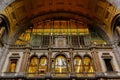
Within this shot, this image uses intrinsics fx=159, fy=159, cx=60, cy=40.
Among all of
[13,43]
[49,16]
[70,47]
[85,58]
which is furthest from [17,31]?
[85,58]

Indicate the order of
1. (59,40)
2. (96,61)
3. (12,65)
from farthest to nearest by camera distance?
(59,40) < (12,65) < (96,61)

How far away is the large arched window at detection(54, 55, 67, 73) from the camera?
18772mm

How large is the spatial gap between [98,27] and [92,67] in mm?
8024

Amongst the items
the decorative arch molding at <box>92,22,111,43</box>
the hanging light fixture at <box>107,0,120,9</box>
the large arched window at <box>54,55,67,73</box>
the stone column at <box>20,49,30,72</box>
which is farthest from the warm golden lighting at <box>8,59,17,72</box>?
the hanging light fixture at <box>107,0,120,9</box>

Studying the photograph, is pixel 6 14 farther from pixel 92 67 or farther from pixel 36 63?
pixel 92 67

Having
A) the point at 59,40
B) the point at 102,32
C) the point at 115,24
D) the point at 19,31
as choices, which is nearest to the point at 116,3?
the point at 115,24

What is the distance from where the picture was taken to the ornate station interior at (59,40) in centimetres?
1842

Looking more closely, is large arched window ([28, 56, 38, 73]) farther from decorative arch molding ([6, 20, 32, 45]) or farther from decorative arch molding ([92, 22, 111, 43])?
decorative arch molding ([92, 22, 111, 43])

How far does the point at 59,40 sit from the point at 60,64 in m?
4.31

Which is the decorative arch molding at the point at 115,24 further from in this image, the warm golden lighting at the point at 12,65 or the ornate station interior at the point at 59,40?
the warm golden lighting at the point at 12,65

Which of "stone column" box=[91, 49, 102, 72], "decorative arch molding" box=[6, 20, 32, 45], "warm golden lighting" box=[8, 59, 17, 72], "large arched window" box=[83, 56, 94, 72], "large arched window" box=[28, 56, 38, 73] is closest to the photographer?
"stone column" box=[91, 49, 102, 72]

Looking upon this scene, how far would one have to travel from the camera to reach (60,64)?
63.8ft

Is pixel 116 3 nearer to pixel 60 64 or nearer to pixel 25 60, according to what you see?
pixel 60 64

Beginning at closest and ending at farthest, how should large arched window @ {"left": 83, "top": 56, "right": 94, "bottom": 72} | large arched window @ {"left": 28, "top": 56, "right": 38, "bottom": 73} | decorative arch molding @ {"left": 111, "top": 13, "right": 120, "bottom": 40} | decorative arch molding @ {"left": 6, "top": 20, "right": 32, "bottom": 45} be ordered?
large arched window @ {"left": 28, "top": 56, "right": 38, "bottom": 73}
large arched window @ {"left": 83, "top": 56, "right": 94, "bottom": 72}
decorative arch molding @ {"left": 111, "top": 13, "right": 120, "bottom": 40}
decorative arch molding @ {"left": 6, "top": 20, "right": 32, "bottom": 45}
